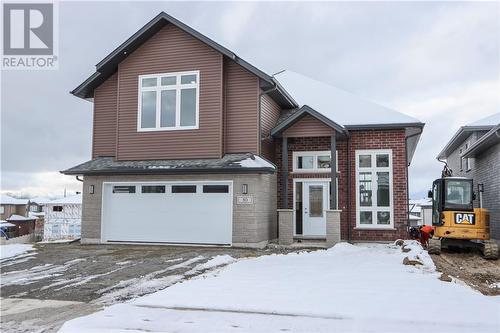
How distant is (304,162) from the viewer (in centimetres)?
1619

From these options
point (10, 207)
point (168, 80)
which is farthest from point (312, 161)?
point (10, 207)

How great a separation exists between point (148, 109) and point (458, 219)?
10291mm

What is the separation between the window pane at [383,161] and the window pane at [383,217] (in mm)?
1627

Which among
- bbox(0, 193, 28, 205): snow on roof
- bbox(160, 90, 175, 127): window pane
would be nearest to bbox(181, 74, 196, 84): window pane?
bbox(160, 90, 175, 127): window pane

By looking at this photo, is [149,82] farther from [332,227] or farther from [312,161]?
[332,227]

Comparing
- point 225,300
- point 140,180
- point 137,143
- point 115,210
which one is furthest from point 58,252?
point 225,300

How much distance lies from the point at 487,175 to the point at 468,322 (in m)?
12.6

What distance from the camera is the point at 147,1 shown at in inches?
653

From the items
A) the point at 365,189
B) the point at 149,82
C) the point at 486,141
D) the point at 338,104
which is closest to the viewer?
the point at 486,141

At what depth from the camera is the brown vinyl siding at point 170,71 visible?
14523mm

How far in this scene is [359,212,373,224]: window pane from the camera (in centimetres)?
1550

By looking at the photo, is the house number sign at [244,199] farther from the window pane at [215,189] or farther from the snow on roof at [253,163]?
the snow on roof at [253,163]

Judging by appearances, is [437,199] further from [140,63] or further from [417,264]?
[140,63]

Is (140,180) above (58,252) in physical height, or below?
above
